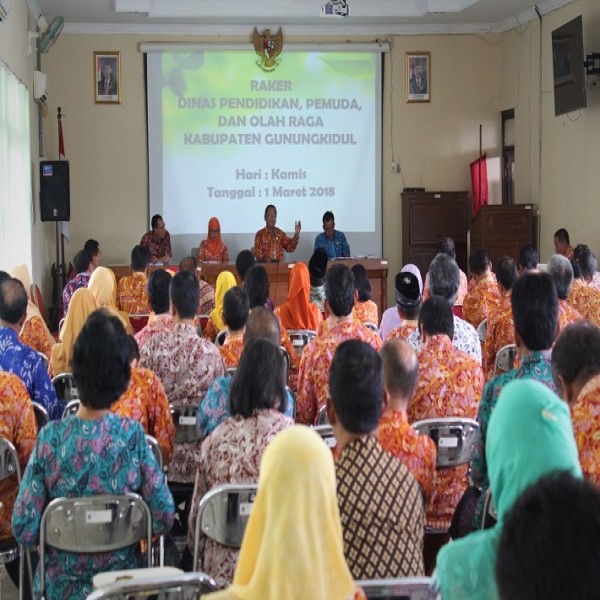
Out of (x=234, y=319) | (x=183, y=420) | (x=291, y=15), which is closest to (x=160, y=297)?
(x=234, y=319)

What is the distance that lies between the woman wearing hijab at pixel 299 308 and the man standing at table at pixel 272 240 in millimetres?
5816

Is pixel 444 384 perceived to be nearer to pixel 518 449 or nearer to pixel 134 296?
pixel 518 449

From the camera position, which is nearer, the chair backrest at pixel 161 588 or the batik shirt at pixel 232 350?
the chair backrest at pixel 161 588

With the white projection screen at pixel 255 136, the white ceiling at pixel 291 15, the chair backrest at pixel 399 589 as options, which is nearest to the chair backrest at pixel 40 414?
Answer: the chair backrest at pixel 399 589

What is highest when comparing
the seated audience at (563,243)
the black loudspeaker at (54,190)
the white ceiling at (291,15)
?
the white ceiling at (291,15)

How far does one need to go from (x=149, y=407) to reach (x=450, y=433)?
1.14 m

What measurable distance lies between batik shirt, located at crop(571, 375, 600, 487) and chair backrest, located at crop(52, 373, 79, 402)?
261 cm

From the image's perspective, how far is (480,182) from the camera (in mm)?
13594

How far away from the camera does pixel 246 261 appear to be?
26.3ft

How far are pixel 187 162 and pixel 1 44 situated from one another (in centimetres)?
450

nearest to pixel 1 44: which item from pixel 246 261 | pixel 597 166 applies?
pixel 246 261

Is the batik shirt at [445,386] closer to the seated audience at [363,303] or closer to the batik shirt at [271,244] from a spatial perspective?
the seated audience at [363,303]

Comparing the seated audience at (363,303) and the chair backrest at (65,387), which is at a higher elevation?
the seated audience at (363,303)

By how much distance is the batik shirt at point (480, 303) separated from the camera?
7090 mm
